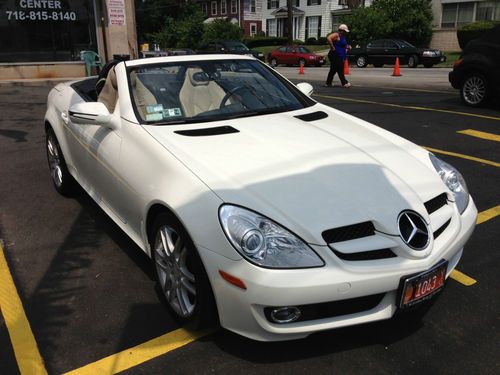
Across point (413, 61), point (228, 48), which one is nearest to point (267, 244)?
point (413, 61)

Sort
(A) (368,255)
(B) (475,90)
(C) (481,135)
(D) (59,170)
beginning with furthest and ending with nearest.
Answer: (B) (475,90) < (C) (481,135) < (D) (59,170) < (A) (368,255)

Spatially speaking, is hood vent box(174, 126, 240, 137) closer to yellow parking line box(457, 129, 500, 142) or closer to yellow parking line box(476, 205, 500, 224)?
yellow parking line box(476, 205, 500, 224)

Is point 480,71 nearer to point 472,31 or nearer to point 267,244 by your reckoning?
point 267,244

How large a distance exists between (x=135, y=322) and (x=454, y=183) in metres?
2.07

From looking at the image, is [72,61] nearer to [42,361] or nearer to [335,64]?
[335,64]

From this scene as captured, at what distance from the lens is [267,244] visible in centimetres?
221

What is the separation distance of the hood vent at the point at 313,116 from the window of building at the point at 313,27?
49.5 metres

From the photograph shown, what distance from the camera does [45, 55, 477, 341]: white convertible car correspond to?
2205mm

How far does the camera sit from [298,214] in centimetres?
230

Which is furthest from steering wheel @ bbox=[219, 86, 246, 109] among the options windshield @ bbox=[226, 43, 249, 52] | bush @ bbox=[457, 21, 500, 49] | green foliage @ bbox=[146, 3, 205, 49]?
green foliage @ bbox=[146, 3, 205, 49]

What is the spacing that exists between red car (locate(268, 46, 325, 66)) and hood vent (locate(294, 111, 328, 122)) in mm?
25136

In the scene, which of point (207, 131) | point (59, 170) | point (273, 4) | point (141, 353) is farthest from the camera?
point (273, 4)

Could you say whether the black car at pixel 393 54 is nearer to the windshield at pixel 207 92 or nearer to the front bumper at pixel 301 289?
the windshield at pixel 207 92

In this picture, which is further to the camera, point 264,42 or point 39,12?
point 264,42
